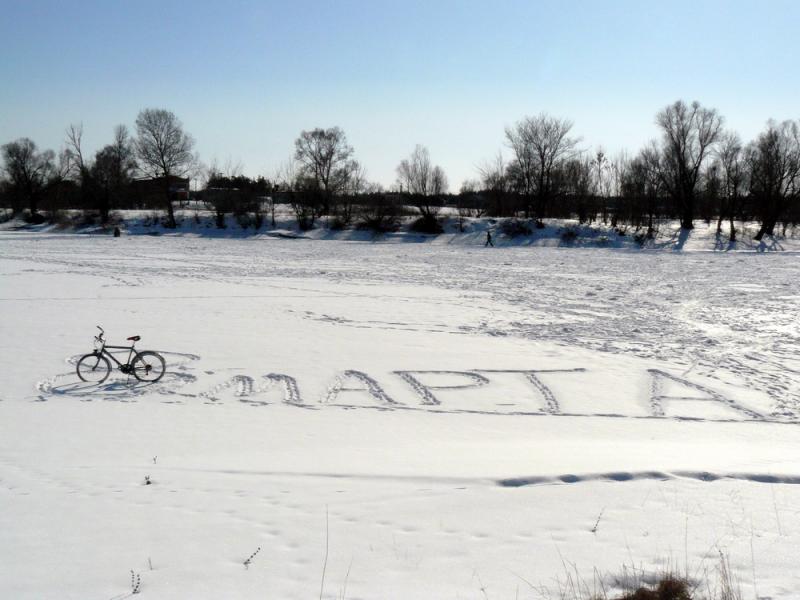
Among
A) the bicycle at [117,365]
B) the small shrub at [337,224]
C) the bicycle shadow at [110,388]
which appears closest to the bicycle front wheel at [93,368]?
the bicycle at [117,365]

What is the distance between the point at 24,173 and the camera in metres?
68.7

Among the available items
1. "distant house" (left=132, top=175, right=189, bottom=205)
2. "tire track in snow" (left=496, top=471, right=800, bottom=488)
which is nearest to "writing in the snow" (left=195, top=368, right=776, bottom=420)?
"tire track in snow" (left=496, top=471, right=800, bottom=488)

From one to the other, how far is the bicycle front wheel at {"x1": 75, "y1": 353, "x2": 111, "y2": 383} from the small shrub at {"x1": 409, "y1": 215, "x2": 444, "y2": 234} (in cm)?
4103

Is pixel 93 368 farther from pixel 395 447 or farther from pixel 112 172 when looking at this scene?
pixel 112 172

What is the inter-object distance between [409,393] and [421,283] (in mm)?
12805

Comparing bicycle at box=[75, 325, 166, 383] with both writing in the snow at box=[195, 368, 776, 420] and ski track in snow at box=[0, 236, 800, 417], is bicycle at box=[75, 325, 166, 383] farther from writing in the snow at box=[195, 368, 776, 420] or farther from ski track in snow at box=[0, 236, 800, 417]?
ski track in snow at box=[0, 236, 800, 417]

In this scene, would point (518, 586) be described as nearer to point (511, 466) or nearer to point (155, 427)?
point (511, 466)

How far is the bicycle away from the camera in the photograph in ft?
32.9

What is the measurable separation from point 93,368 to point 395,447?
5.54 m

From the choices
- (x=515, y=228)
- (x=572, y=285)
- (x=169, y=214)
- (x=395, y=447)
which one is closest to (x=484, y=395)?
(x=395, y=447)

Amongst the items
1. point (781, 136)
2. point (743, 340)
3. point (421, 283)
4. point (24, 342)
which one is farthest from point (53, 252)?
point (781, 136)

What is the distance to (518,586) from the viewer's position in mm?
4504

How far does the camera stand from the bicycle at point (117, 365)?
10016 mm

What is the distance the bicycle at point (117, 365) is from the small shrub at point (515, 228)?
1579 inches
